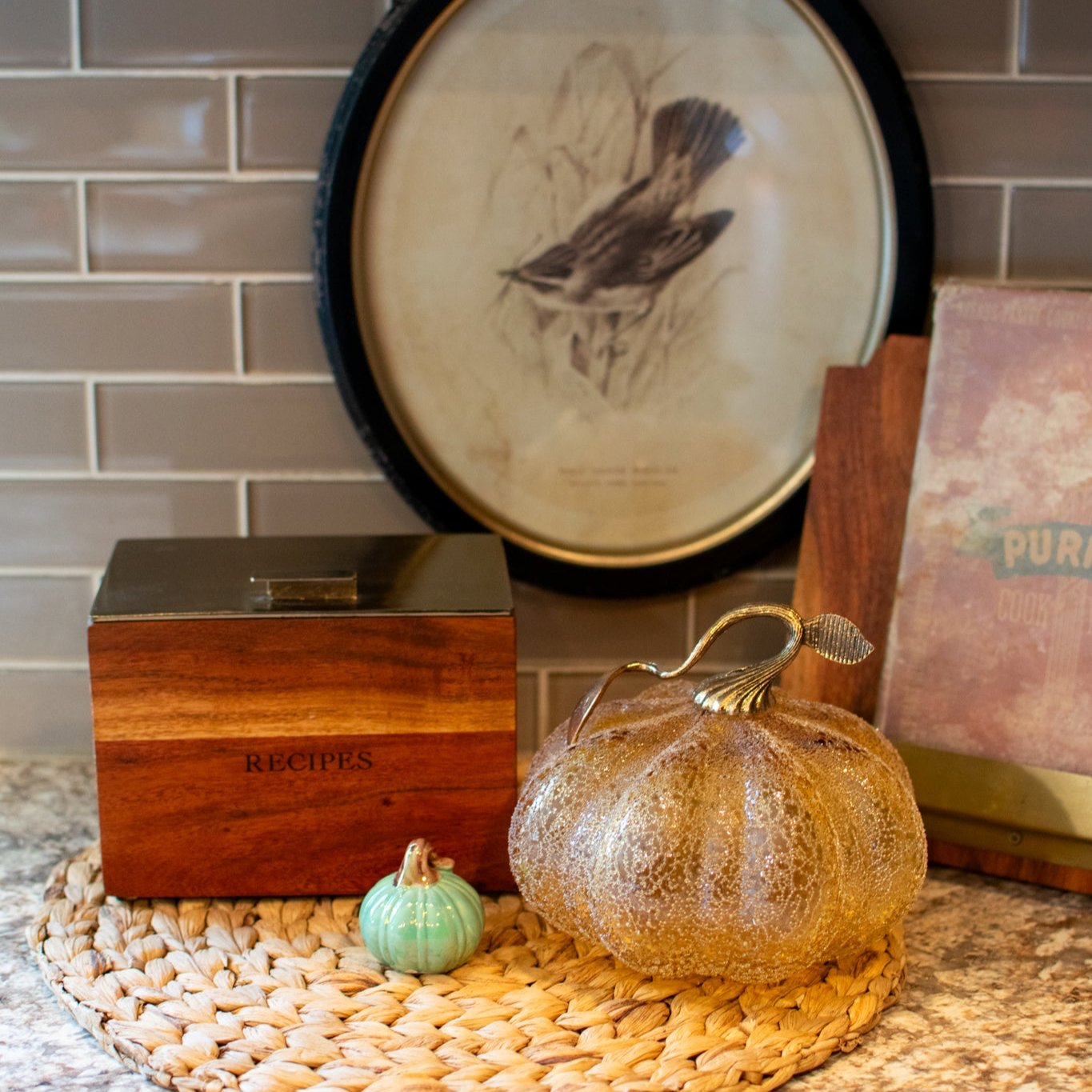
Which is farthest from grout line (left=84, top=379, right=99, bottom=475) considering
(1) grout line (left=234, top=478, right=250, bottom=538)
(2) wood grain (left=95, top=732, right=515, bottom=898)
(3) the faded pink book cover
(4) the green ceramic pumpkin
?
(3) the faded pink book cover

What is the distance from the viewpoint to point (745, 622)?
98 cm

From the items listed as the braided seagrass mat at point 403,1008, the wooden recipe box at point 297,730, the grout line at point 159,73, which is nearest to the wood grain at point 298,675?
the wooden recipe box at point 297,730

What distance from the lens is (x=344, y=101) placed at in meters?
0.87

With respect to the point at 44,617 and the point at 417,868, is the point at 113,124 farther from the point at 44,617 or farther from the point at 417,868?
the point at 417,868

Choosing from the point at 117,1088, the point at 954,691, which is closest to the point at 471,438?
the point at 954,691

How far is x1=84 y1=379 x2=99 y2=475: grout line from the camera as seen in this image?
94 centimetres

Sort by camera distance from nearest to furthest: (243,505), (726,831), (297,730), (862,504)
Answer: (726,831), (297,730), (862,504), (243,505)

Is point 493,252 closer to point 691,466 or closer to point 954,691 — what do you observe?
point 691,466

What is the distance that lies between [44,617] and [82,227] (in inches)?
12.4

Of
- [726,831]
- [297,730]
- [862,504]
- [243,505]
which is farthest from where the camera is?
[243,505]

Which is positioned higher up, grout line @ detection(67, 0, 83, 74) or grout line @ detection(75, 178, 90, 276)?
grout line @ detection(67, 0, 83, 74)

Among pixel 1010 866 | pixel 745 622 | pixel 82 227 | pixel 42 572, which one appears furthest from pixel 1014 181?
pixel 42 572

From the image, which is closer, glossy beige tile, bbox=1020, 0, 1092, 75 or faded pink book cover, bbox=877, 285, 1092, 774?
faded pink book cover, bbox=877, 285, 1092, 774

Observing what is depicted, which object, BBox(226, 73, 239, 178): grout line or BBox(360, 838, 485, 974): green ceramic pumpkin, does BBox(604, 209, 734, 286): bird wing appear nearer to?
BBox(226, 73, 239, 178): grout line
